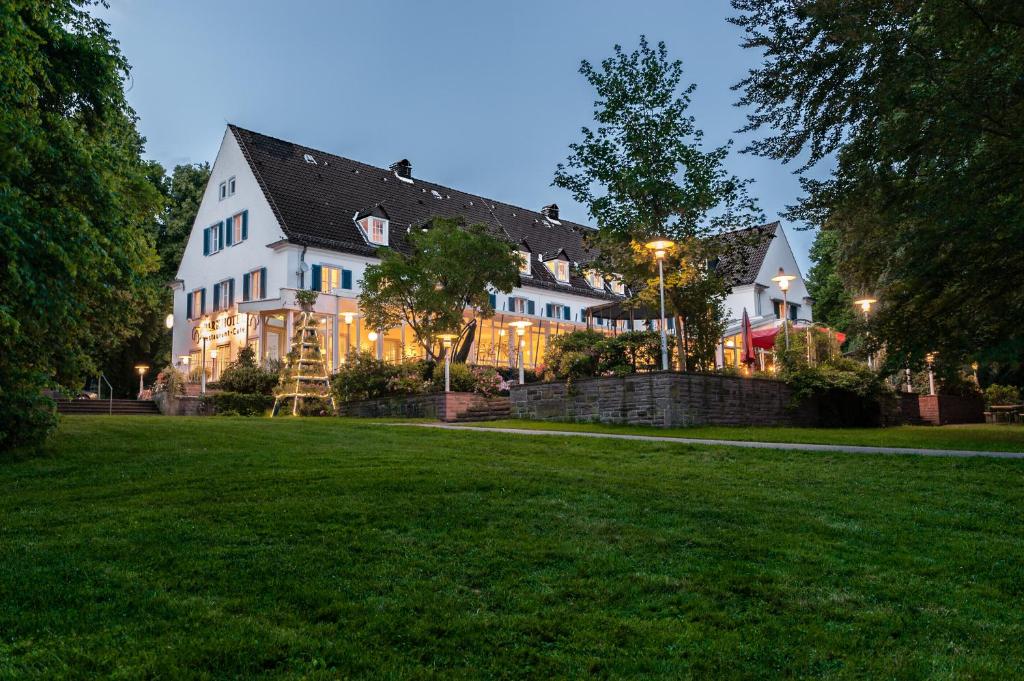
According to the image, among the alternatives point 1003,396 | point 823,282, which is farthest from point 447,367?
point 823,282

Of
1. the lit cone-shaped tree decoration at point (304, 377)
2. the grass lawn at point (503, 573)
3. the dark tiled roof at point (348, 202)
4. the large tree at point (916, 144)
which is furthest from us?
the dark tiled roof at point (348, 202)

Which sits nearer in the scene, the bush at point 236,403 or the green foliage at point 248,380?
the bush at point 236,403

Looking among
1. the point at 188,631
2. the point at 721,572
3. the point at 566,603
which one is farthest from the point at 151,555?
the point at 721,572

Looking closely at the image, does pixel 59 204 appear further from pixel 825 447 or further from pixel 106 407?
pixel 106 407

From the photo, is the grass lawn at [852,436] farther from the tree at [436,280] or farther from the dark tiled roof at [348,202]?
the dark tiled roof at [348,202]

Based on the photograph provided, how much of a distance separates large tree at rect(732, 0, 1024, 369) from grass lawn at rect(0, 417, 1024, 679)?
167 inches

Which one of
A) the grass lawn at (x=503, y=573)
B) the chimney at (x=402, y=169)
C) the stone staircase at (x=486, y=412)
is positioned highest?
the chimney at (x=402, y=169)

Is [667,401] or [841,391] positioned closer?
[667,401]

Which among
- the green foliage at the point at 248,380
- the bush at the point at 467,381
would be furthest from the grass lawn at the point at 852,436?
the green foliage at the point at 248,380

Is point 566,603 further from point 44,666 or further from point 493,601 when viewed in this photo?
point 44,666

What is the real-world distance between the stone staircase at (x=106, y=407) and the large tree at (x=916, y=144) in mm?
22644

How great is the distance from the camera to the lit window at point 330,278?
116ft

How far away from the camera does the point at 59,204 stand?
10.7m

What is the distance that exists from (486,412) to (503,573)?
17783mm
